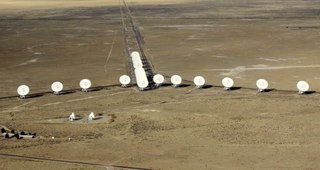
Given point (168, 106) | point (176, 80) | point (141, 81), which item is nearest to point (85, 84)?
point (141, 81)

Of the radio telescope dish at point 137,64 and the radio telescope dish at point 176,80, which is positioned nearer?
the radio telescope dish at point 176,80

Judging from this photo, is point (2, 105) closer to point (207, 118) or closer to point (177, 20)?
point (207, 118)

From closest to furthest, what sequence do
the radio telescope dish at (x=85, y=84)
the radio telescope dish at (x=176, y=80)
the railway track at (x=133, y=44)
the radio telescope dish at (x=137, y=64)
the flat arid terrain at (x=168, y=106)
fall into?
1. the flat arid terrain at (x=168, y=106)
2. the radio telescope dish at (x=85, y=84)
3. the radio telescope dish at (x=176, y=80)
4. the radio telescope dish at (x=137, y=64)
5. the railway track at (x=133, y=44)

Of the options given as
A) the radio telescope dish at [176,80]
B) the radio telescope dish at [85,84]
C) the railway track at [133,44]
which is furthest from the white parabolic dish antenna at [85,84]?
the radio telescope dish at [176,80]

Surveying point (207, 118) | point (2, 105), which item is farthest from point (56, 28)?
point (207, 118)

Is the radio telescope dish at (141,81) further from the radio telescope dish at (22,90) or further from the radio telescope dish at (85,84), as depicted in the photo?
the radio telescope dish at (22,90)

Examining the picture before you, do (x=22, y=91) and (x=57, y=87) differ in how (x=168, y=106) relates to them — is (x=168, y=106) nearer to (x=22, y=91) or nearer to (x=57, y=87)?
(x=57, y=87)

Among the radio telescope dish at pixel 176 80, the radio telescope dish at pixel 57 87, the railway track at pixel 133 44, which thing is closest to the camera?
the radio telescope dish at pixel 57 87
